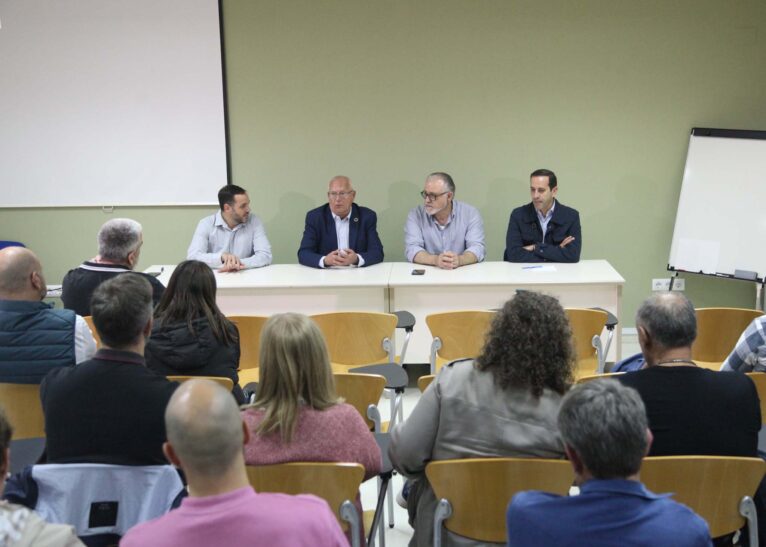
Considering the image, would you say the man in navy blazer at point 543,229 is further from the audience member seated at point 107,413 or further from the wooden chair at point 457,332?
the audience member seated at point 107,413

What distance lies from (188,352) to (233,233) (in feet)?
9.90

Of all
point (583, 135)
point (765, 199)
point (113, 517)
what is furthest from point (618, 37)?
point (113, 517)

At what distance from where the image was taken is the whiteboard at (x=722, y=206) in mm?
6180

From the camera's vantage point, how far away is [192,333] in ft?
10.6

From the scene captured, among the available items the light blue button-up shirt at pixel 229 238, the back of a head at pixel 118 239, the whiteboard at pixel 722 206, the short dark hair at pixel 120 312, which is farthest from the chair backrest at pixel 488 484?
the whiteboard at pixel 722 206

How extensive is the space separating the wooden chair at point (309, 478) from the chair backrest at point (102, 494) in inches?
11.2

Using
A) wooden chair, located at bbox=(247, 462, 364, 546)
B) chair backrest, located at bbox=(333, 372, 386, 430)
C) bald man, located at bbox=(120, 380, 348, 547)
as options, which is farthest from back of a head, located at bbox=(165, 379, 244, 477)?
chair backrest, located at bbox=(333, 372, 386, 430)

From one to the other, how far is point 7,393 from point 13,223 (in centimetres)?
429

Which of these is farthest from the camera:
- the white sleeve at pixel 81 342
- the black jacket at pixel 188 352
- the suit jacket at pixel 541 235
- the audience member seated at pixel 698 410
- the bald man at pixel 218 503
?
the suit jacket at pixel 541 235

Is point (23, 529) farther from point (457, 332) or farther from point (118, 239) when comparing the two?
point (457, 332)

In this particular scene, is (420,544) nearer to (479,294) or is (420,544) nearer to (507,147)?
(479,294)

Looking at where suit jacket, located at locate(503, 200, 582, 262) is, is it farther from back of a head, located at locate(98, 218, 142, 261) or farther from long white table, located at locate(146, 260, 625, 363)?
back of a head, located at locate(98, 218, 142, 261)

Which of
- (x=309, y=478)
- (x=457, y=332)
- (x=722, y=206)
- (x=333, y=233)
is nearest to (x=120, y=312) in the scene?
(x=309, y=478)

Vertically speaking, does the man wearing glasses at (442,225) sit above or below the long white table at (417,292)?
above
